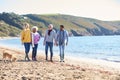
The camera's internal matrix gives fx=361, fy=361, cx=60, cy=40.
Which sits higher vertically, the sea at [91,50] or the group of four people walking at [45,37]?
the group of four people walking at [45,37]

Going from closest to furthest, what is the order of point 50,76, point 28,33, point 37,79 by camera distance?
point 37,79 → point 50,76 → point 28,33

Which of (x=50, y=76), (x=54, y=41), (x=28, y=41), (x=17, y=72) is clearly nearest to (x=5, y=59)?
(x=28, y=41)

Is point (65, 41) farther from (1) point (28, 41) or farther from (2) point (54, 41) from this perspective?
(1) point (28, 41)

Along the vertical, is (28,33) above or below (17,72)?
above

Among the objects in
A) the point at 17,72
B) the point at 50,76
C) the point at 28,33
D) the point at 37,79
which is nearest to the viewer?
the point at 37,79

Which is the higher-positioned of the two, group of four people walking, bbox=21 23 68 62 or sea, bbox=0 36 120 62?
group of four people walking, bbox=21 23 68 62

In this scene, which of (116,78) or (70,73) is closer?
(116,78)

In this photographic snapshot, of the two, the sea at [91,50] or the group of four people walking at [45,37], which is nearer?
the group of four people walking at [45,37]

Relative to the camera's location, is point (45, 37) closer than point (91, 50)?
Yes

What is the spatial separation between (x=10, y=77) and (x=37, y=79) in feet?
3.61

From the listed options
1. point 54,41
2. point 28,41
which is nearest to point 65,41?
point 54,41

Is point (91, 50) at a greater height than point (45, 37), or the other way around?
point (45, 37)

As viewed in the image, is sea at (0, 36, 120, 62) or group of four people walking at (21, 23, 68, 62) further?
sea at (0, 36, 120, 62)

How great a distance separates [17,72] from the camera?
15.2 metres
